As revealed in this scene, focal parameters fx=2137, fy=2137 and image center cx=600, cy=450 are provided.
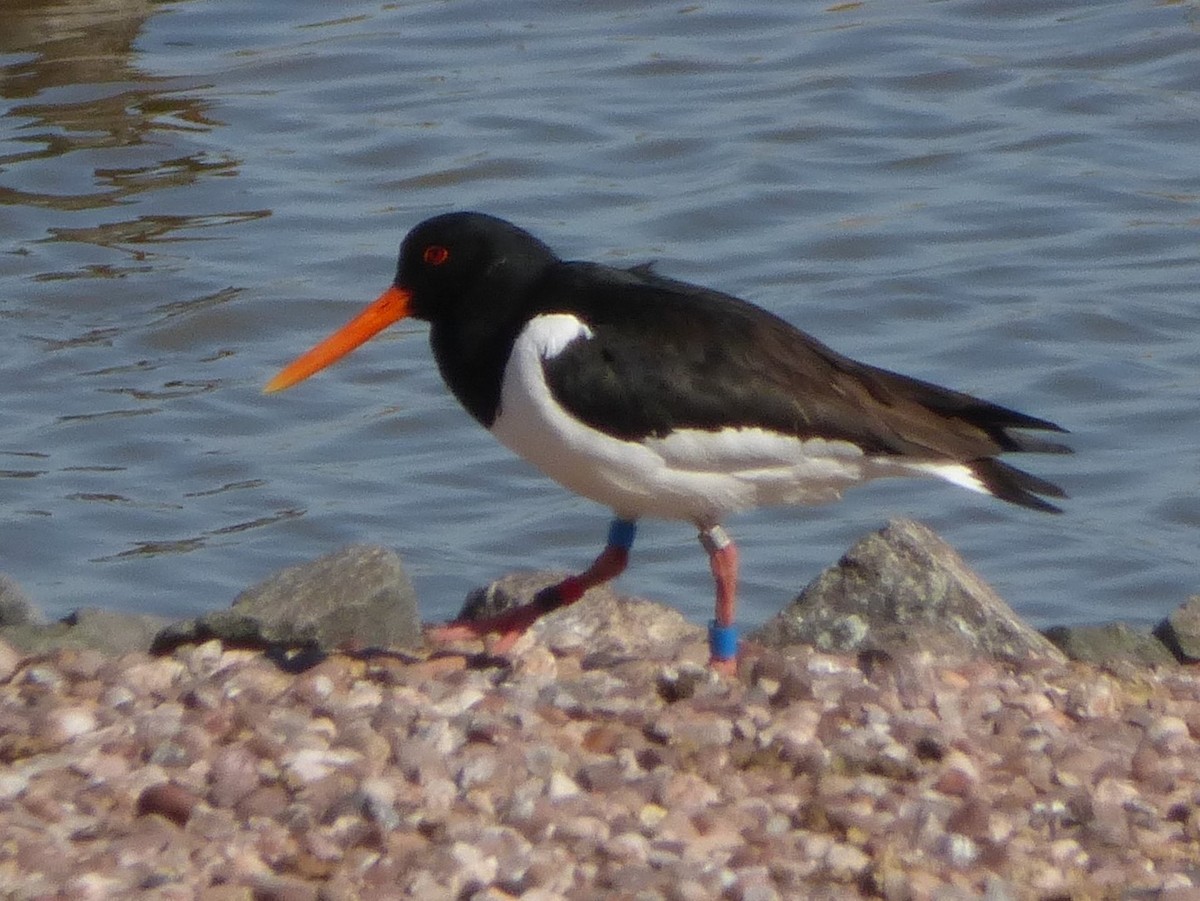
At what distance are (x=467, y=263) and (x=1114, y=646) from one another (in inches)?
83.8

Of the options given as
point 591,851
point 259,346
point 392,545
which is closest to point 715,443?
point 591,851

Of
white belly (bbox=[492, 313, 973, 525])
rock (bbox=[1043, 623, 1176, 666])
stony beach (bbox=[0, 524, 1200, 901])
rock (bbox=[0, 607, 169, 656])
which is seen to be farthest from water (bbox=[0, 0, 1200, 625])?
stony beach (bbox=[0, 524, 1200, 901])

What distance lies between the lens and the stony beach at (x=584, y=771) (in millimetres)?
4227

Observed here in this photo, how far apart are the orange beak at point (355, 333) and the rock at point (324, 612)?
2.52 feet

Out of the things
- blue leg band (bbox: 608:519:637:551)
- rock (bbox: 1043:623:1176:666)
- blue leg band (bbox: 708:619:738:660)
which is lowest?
rock (bbox: 1043:623:1176:666)

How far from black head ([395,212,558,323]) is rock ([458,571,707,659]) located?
33.3 inches

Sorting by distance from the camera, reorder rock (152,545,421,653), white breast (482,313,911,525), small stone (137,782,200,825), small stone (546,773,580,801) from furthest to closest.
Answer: rock (152,545,421,653)
white breast (482,313,911,525)
small stone (546,773,580,801)
small stone (137,782,200,825)

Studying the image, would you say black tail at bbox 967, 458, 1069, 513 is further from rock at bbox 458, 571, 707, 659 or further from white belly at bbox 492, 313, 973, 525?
rock at bbox 458, 571, 707, 659

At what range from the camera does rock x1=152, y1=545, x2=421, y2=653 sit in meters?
5.65

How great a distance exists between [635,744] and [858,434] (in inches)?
49.2

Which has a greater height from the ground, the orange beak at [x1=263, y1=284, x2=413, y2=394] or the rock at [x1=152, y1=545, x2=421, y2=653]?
the orange beak at [x1=263, y1=284, x2=413, y2=394]

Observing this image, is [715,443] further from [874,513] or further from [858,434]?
[874,513]

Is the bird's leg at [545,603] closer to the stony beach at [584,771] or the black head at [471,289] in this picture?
the stony beach at [584,771]

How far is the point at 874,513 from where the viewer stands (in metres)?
8.79
